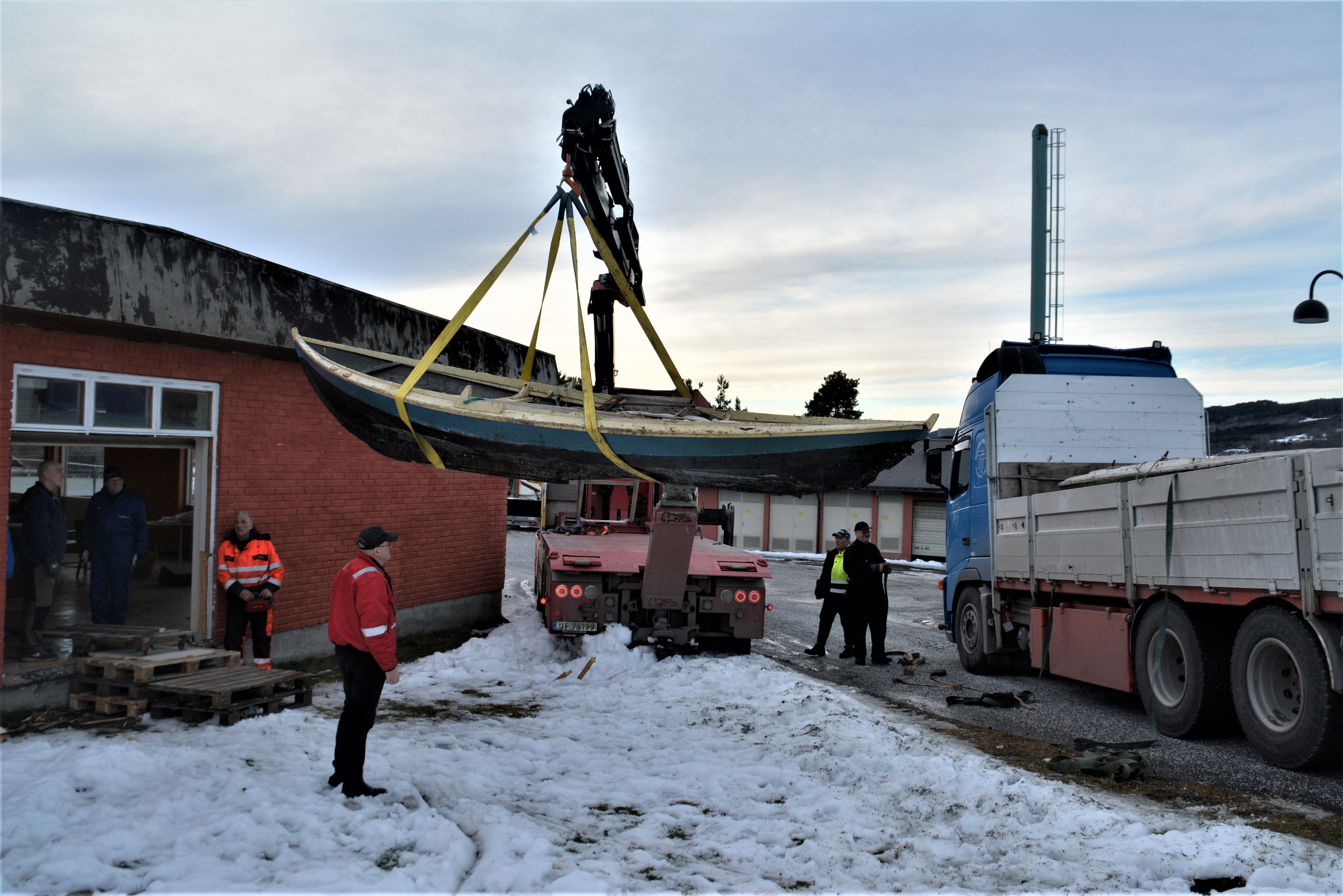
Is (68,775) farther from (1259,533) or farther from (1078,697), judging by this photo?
(1078,697)

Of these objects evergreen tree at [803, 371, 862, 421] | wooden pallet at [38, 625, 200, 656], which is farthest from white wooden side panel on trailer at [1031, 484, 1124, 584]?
evergreen tree at [803, 371, 862, 421]

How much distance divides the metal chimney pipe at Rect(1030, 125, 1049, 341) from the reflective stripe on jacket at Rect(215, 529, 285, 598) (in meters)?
16.9

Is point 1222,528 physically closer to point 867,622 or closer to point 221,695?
point 867,622

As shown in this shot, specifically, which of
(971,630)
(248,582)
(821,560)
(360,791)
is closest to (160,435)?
(248,582)

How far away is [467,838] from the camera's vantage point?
176 inches

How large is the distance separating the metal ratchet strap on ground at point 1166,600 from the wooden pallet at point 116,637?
8.27 m

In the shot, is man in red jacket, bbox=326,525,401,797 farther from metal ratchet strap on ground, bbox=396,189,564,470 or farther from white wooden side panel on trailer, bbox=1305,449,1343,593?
white wooden side panel on trailer, bbox=1305,449,1343,593

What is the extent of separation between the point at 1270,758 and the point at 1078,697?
308 centimetres

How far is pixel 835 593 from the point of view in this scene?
430 inches

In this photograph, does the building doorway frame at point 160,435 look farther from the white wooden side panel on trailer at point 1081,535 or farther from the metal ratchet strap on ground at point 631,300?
the white wooden side panel on trailer at point 1081,535

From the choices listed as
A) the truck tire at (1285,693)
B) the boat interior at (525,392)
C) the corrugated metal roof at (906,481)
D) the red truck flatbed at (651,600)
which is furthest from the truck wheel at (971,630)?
the corrugated metal roof at (906,481)

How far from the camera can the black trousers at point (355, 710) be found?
4922 millimetres

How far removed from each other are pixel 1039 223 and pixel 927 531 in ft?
49.9

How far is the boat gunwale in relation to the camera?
557cm
